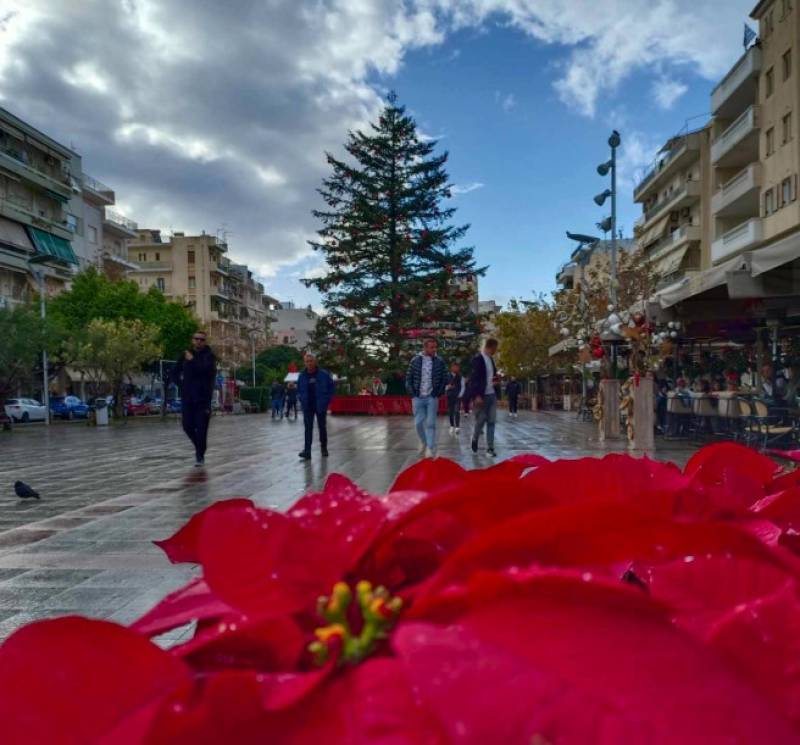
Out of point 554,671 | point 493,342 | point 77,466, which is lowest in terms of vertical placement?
point 77,466

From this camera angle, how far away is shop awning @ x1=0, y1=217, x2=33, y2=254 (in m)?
42.4

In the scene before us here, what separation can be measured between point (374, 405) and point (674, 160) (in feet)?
93.5

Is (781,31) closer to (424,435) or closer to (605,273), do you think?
(605,273)

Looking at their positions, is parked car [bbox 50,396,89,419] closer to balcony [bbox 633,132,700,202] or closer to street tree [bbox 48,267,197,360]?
street tree [bbox 48,267,197,360]

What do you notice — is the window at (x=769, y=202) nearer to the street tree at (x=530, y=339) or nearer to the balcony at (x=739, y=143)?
the balcony at (x=739, y=143)

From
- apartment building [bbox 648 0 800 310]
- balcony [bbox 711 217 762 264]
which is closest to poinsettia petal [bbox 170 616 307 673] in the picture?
apartment building [bbox 648 0 800 310]

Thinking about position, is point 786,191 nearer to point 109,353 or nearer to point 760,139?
point 760,139

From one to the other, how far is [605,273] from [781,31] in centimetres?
1231

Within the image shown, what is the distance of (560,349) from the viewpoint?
19.0m

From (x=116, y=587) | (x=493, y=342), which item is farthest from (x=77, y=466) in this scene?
(x=116, y=587)

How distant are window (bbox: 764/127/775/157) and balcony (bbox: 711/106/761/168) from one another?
77 cm

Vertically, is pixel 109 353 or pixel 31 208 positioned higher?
pixel 31 208

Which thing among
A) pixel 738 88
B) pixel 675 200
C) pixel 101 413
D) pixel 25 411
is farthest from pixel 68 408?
pixel 675 200

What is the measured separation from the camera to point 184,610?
0.63 metres
